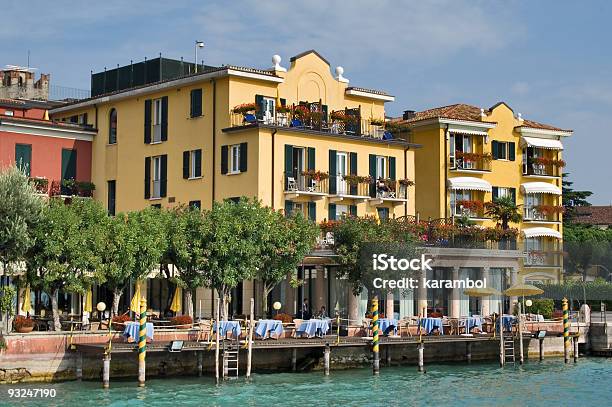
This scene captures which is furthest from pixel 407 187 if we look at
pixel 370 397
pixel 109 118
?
pixel 370 397

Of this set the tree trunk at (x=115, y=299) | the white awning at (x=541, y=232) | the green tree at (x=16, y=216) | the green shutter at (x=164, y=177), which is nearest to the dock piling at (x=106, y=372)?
the tree trunk at (x=115, y=299)

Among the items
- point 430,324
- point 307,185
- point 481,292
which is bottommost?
point 430,324

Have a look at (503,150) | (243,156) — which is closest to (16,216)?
(243,156)

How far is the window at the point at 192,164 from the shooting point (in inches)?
2500

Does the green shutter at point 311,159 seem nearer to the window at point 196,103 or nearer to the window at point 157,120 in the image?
the window at point 196,103

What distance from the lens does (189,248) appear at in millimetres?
53438

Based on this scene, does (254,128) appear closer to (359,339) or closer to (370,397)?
(359,339)

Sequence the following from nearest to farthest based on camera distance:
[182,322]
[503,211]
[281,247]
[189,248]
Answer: [182,322]
[189,248]
[281,247]
[503,211]

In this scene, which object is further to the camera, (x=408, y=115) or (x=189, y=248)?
(x=408, y=115)

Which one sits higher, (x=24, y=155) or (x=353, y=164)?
(x=24, y=155)

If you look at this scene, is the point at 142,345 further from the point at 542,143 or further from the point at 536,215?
the point at 542,143

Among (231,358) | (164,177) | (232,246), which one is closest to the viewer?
(231,358)

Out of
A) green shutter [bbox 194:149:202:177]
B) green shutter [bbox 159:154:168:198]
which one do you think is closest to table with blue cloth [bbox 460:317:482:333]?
green shutter [bbox 194:149:202:177]

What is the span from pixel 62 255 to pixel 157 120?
59.2 feet
